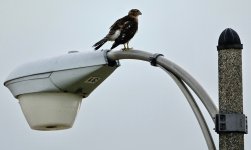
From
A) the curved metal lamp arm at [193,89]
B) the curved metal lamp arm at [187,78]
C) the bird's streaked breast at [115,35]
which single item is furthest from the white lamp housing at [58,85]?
the bird's streaked breast at [115,35]

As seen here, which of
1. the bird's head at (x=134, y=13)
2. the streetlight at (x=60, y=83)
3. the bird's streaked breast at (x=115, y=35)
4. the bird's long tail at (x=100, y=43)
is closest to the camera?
the streetlight at (x=60, y=83)

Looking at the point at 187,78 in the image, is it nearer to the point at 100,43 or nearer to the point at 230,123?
the point at 230,123

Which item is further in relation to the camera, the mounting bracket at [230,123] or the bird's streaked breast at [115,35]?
the bird's streaked breast at [115,35]

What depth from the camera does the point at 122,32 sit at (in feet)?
39.4

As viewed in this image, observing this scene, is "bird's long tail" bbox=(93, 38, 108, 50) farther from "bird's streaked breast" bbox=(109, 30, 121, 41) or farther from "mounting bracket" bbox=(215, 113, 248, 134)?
"mounting bracket" bbox=(215, 113, 248, 134)

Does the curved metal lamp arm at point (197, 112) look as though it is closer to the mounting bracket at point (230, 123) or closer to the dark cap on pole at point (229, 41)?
the mounting bracket at point (230, 123)

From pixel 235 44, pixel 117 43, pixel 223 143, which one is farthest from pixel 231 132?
pixel 117 43

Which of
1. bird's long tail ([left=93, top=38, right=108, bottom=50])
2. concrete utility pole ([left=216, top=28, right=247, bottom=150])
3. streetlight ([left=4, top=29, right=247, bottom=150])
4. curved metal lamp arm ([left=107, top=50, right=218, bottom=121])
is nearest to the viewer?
concrete utility pole ([left=216, top=28, right=247, bottom=150])

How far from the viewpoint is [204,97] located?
6.73 m

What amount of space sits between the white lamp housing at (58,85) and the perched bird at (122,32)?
2.64 meters

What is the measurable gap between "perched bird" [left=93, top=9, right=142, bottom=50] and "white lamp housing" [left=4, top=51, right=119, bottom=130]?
8.67 ft

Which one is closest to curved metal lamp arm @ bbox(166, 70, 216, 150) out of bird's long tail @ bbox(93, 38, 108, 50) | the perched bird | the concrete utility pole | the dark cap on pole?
the concrete utility pole

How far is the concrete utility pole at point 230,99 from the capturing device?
259 inches

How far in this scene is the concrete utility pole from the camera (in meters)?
6.58
